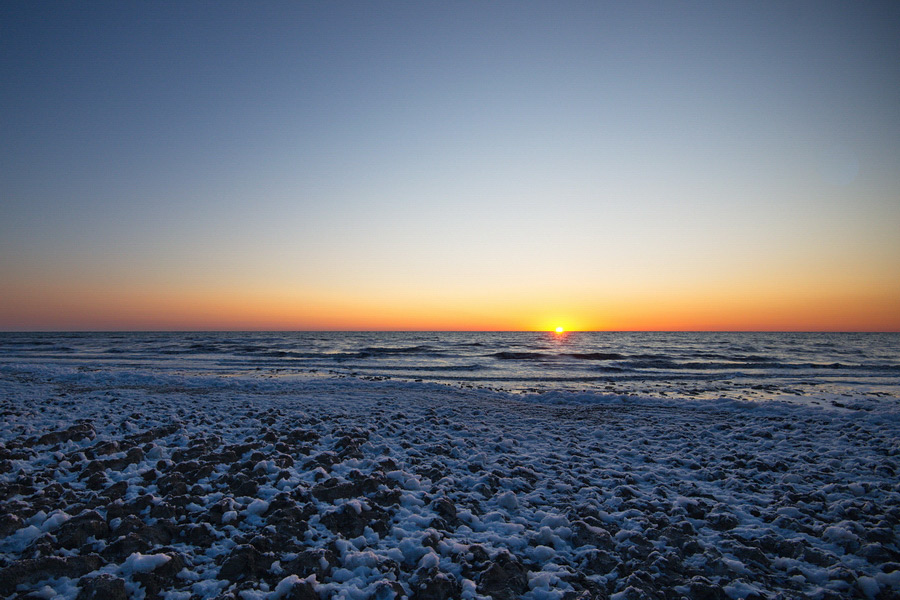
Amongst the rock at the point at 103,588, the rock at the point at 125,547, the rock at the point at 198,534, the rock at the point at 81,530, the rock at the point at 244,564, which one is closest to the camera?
the rock at the point at 103,588

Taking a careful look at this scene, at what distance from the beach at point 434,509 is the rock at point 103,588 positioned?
21mm

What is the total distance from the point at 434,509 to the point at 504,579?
1854 mm

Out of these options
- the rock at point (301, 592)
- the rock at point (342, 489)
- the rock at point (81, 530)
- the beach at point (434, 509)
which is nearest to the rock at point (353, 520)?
the beach at point (434, 509)

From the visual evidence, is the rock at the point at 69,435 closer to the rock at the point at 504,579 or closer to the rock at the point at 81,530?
the rock at the point at 81,530

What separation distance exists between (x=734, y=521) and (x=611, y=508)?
1.71 m

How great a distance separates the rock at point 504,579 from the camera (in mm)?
4520

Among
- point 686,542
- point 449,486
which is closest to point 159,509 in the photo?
point 449,486

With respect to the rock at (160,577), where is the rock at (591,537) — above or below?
below

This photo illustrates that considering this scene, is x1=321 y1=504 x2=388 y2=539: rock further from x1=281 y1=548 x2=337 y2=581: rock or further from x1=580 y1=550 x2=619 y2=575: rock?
x1=580 y1=550 x2=619 y2=575: rock

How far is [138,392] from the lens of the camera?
16.7 m

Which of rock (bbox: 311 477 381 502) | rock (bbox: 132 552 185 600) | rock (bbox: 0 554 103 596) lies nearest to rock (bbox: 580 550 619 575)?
rock (bbox: 311 477 381 502)

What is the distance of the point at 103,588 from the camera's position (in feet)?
13.6

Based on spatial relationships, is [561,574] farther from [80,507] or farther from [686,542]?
[80,507]

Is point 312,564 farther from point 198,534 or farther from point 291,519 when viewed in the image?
point 198,534
